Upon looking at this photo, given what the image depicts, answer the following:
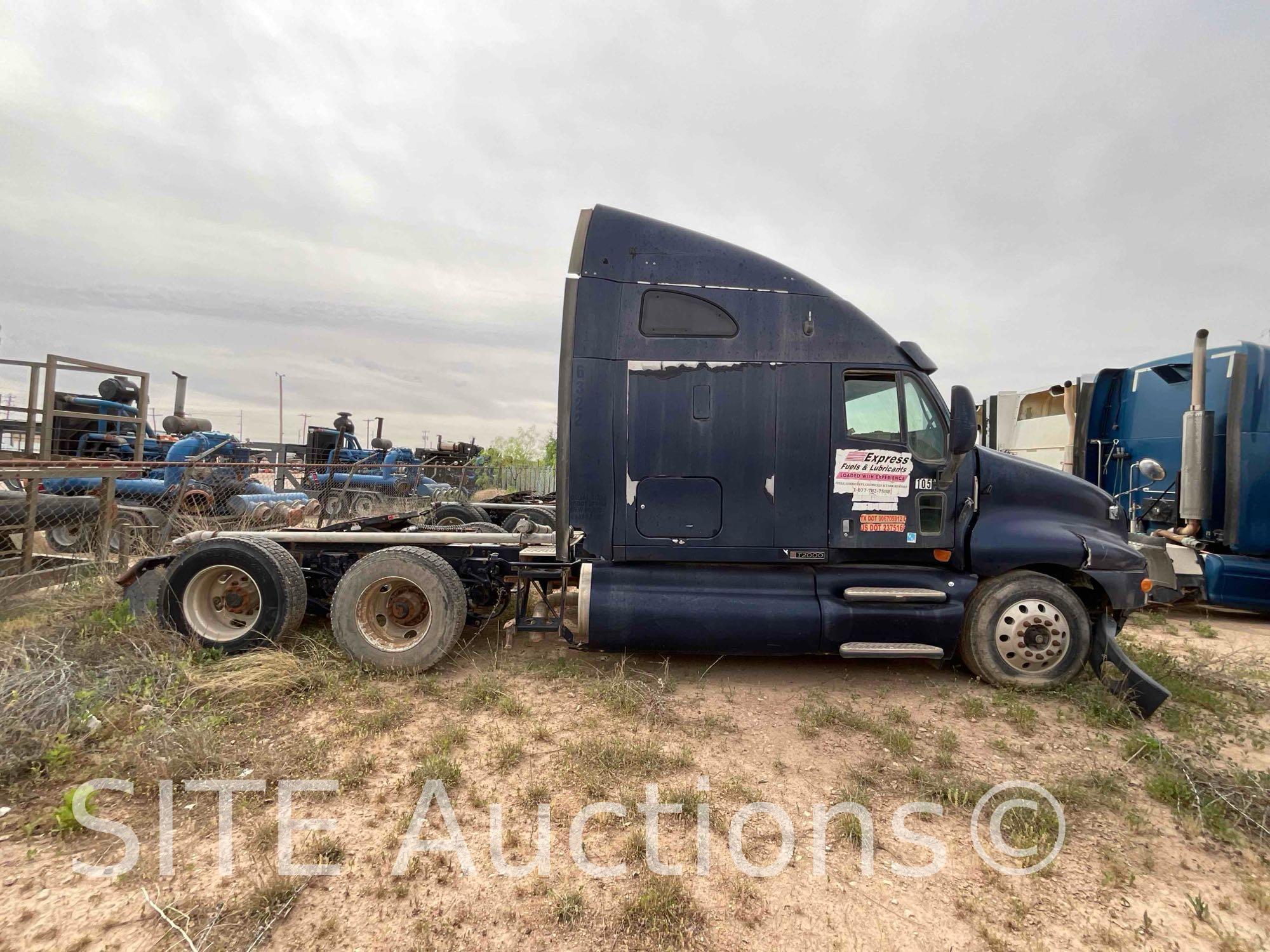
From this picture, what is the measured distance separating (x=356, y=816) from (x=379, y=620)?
2.09 metres

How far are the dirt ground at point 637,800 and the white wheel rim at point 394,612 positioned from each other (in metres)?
0.34

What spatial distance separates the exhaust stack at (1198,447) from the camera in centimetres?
695

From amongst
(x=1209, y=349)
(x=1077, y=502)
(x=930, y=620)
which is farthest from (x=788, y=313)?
(x=1209, y=349)

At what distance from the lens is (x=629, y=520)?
14.8ft

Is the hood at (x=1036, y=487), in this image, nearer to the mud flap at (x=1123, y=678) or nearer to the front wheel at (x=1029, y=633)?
the front wheel at (x=1029, y=633)

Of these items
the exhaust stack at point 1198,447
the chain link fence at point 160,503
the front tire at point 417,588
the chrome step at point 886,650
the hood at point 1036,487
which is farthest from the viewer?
the exhaust stack at point 1198,447

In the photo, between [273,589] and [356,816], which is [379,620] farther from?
[356,816]

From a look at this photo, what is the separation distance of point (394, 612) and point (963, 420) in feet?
14.8

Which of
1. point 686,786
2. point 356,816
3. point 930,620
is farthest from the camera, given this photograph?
point 930,620

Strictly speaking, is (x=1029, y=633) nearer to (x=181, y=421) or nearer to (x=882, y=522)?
(x=882, y=522)

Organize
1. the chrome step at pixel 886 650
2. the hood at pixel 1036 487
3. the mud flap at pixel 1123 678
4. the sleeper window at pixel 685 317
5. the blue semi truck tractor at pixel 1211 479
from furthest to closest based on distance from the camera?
the blue semi truck tractor at pixel 1211 479 → the hood at pixel 1036 487 → the sleeper window at pixel 685 317 → the chrome step at pixel 886 650 → the mud flap at pixel 1123 678

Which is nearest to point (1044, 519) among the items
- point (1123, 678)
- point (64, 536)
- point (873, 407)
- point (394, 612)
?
point (1123, 678)

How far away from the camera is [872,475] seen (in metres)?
4.51

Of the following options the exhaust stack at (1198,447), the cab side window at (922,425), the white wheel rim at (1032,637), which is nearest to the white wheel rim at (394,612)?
the cab side window at (922,425)
